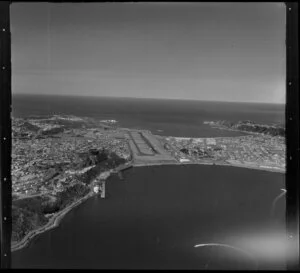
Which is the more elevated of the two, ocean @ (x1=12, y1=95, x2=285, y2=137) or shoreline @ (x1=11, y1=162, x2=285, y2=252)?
ocean @ (x1=12, y1=95, x2=285, y2=137)

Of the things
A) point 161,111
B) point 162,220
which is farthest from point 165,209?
point 161,111

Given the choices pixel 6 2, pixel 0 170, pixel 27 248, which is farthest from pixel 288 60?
pixel 27 248

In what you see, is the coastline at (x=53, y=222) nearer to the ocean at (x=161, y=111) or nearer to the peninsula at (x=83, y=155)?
the peninsula at (x=83, y=155)

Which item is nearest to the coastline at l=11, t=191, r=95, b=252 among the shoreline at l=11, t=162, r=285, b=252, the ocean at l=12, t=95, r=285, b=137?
the shoreline at l=11, t=162, r=285, b=252

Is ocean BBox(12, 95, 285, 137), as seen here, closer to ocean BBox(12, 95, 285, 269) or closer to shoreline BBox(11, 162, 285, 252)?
ocean BBox(12, 95, 285, 269)

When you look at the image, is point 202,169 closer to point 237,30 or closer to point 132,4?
point 237,30
